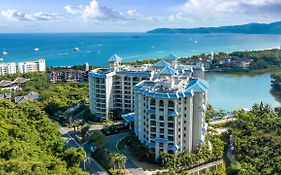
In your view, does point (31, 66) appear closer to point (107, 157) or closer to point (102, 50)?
point (107, 157)

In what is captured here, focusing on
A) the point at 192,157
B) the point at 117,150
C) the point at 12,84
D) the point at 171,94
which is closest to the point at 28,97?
the point at 12,84

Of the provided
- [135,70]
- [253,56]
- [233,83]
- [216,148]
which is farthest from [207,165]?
[253,56]

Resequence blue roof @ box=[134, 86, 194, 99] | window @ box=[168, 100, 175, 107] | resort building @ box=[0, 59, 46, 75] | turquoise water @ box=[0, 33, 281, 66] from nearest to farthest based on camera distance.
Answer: blue roof @ box=[134, 86, 194, 99] → window @ box=[168, 100, 175, 107] → resort building @ box=[0, 59, 46, 75] → turquoise water @ box=[0, 33, 281, 66]

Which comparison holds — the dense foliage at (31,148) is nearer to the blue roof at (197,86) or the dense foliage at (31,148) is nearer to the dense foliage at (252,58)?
the blue roof at (197,86)

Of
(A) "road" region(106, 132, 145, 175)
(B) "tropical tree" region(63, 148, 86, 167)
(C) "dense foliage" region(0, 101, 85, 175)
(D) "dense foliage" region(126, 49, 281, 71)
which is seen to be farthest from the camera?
(D) "dense foliage" region(126, 49, 281, 71)

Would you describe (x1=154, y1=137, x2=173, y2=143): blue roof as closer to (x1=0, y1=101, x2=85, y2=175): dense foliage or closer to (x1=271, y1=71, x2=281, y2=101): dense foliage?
(x1=0, y1=101, x2=85, y2=175): dense foliage

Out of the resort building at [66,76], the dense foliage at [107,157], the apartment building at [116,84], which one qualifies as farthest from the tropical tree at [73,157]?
the resort building at [66,76]

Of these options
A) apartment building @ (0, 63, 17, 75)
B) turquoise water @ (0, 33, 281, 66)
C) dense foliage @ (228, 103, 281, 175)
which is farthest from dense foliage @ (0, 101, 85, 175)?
turquoise water @ (0, 33, 281, 66)
